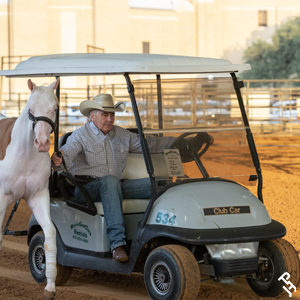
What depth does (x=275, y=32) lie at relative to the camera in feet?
111

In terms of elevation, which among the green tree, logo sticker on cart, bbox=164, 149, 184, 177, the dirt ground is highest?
the green tree

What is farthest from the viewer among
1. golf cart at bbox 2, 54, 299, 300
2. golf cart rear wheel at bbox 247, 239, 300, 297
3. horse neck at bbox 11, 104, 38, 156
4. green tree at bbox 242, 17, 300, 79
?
green tree at bbox 242, 17, 300, 79

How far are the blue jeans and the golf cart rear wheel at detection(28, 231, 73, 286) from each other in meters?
0.50

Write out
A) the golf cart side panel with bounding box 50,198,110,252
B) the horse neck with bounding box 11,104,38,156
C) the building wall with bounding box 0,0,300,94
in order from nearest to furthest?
the horse neck with bounding box 11,104,38,156 < the golf cart side panel with bounding box 50,198,110,252 < the building wall with bounding box 0,0,300,94

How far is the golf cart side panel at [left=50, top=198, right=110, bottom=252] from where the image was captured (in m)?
3.57

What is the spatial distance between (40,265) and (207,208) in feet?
5.09

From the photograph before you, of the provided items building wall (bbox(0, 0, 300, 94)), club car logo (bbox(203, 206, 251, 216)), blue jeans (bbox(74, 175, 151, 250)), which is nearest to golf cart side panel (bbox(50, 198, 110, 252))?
blue jeans (bbox(74, 175, 151, 250))

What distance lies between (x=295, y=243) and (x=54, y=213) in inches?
92.0

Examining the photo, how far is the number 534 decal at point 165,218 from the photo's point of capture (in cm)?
310

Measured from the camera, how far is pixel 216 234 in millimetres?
2994

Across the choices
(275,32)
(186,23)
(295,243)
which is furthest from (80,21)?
(295,243)

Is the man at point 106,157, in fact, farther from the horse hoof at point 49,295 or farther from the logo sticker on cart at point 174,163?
the horse hoof at point 49,295

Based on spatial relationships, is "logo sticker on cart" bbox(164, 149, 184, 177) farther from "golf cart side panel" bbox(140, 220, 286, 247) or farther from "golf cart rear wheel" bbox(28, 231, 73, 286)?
"golf cart rear wheel" bbox(28, 231, 73, 286)

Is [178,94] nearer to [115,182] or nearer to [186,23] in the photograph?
[115,182]
